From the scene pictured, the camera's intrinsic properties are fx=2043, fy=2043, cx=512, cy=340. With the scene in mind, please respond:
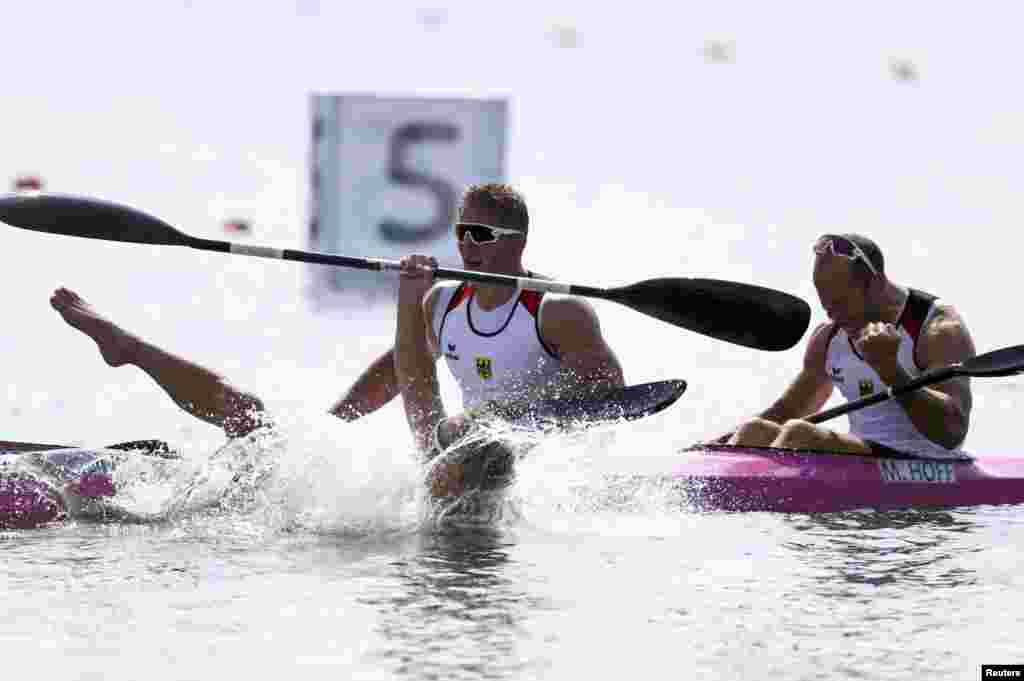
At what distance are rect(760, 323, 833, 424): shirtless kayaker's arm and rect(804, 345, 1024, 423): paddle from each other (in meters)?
0.08

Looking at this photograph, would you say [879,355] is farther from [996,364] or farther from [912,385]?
[996,364]

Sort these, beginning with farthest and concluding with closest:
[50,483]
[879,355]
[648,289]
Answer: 1. [648,289]
2. [879,355]
3. [50,483]

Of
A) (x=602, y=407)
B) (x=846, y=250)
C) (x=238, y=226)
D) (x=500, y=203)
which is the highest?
(x=238, y=226)

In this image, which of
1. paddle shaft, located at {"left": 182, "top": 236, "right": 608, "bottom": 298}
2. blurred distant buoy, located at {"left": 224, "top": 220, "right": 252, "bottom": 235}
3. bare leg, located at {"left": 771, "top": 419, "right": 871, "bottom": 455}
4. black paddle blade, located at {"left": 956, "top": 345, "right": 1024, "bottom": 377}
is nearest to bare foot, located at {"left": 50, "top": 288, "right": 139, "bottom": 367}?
paddle shaft, located at {"left": 182, "top": 236, "right": 608, "bottom": 298}

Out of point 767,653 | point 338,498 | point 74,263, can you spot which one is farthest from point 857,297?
point 74,263

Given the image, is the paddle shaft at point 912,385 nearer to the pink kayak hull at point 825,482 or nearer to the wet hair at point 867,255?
the pink kayak hull at point 825,482

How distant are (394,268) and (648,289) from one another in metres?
1.16

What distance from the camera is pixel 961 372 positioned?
799cm

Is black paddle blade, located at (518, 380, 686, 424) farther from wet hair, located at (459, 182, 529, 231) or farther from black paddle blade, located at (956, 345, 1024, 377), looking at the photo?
black paddle blade, located at (956, 345, 1024, 377)

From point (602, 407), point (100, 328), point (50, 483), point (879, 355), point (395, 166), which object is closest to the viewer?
point (602, 407)

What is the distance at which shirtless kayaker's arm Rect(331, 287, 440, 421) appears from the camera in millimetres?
8016

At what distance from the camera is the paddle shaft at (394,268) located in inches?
290

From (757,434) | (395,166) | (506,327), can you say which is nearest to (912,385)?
(757,434)

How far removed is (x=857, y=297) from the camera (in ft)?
26.6
